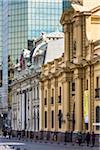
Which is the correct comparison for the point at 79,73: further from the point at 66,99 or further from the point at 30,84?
the point at 30,84

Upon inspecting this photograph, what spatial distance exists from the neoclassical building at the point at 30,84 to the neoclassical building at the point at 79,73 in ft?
56.2

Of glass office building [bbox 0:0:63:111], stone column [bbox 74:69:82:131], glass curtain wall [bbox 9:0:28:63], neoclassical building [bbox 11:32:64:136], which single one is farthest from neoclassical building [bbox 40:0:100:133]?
glass curtain wall [bbox 9:0:28:63]

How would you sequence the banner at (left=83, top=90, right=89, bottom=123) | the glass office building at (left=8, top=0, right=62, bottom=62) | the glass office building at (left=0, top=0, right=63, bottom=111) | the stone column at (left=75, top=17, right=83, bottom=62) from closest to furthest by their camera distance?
the banner at (left=83, top=90, right=89, bottom=123) < the stone column at (left=75, top=17, right=83, bottom=62) < the glass office building at (left=8, top=0, right=62, bottom=62) < the glass office building at (left=0, top=0, right=63, bottom=111)

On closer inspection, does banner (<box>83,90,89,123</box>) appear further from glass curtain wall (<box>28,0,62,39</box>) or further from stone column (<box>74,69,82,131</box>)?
glass curtain wall (<box>28,0,62,39</box>)

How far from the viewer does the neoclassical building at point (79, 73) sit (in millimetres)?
81688

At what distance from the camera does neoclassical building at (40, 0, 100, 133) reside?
8169 centimetres

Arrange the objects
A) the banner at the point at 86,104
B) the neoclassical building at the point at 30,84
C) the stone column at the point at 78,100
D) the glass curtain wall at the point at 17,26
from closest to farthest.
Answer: the banner at the point at 86,104 → the stone column at the point at 78,100 → the neoclassical building at the point at 30,84 → the glass curtain wall at the point at 17,26

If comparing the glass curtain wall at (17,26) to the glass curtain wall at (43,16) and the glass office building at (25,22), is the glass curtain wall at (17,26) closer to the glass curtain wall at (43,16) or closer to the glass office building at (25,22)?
the glass office building at (25,22)

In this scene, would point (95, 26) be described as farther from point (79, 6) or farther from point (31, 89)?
point (31, 89)

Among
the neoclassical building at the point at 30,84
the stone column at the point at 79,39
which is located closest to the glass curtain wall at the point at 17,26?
the neoclassical building at the point at 30,84

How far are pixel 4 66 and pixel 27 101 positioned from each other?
2081 inches

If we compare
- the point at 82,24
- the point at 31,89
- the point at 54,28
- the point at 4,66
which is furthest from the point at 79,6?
the point at 4,66

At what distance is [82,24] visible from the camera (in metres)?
87.1

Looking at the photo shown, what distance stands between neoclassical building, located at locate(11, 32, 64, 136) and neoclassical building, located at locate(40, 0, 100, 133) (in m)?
17.1
